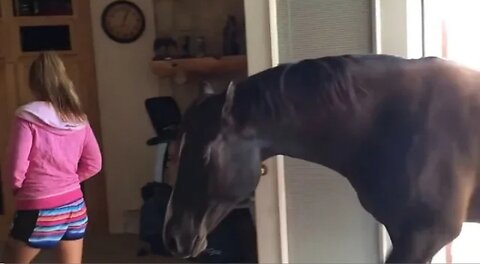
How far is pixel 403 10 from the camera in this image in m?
2.21

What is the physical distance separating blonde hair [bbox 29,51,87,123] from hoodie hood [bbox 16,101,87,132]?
17mm

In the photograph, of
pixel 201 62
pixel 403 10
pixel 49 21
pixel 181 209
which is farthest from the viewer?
pixel 49 21

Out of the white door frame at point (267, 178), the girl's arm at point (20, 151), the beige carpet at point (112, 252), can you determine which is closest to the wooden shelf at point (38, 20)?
the beige carpet at point (112, 252)

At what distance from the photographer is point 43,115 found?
255cm

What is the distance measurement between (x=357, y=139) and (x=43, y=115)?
4.65 ft

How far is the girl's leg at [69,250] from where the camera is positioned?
8.93ft

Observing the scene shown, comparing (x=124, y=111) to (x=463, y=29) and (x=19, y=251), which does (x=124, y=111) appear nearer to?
(x=19, y=251)

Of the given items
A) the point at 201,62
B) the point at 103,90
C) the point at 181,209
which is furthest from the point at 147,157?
the point at 181,209

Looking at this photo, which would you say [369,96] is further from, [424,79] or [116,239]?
[116,239]

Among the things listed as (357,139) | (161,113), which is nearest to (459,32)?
(357,139)

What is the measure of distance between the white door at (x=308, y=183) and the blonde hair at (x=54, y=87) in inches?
28.7

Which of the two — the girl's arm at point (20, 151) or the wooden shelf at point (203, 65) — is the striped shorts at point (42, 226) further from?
the wooden shelf at point (203, 65)

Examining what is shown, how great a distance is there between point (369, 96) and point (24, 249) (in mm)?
1645

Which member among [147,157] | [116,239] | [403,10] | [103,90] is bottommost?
[116,239]
